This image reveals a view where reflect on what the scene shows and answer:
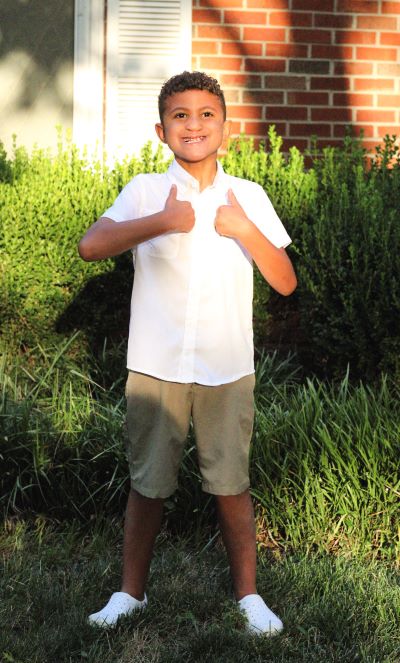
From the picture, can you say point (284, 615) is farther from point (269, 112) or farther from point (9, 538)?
point (269, 112)

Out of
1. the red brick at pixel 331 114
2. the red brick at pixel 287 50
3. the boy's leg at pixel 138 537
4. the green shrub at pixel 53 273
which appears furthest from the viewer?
the red brick at pixel 331 114

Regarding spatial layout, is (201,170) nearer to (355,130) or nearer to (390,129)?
(355,130)

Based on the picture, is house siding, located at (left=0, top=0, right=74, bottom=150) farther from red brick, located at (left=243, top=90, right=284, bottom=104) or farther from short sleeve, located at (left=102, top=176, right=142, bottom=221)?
short sleeve, located at (left=102, top=176, right=142, bottom=221)

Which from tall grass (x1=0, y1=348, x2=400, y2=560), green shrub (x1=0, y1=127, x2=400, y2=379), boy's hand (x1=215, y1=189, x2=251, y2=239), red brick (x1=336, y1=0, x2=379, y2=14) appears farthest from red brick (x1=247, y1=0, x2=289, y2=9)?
boy's hand (x1=215, y1=189, x2=251, y2=239)

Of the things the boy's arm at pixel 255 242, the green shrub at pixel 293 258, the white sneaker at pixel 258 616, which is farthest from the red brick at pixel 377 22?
the white sneaker at pixel 258 616

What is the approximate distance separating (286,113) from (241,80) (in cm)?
36

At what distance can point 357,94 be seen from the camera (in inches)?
264

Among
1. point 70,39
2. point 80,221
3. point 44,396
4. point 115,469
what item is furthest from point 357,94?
point 115,469

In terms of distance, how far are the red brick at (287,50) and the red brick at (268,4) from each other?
0.24m

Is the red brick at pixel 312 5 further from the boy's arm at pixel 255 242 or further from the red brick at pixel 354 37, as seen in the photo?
the boy's arm at pixel 255 242

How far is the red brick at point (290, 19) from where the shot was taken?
6.53 meters

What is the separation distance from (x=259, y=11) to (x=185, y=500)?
3736 millimetres

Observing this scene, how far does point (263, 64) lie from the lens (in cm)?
655

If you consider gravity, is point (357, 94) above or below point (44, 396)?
above
